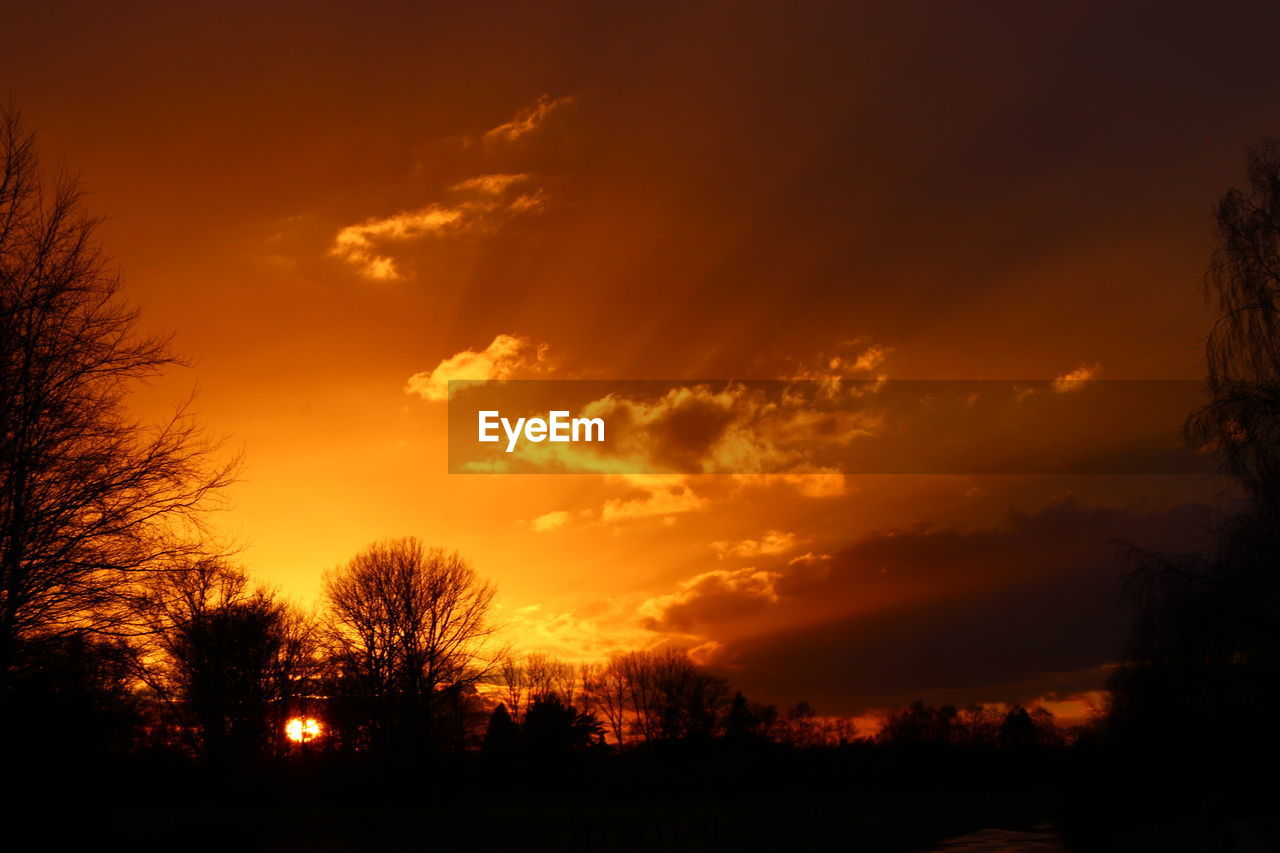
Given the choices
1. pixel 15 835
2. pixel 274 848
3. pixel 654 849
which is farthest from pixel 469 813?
pixel 15 835

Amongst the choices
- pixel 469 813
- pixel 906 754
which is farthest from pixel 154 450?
pixel 906 754

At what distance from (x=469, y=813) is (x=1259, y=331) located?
4771 centimetres

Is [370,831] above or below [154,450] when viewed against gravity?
below

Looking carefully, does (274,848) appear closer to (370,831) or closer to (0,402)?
(370,831)

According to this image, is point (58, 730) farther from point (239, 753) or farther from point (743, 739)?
point (743, 739)

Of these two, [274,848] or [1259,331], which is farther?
[274,848]

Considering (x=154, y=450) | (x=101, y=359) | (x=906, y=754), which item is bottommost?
(x=906, y=754)

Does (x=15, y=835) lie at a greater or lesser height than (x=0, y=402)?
lesser

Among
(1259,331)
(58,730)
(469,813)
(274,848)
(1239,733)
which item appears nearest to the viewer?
(58,730)

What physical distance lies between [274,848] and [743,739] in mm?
96570

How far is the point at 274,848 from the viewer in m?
33.5

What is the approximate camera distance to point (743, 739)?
123m

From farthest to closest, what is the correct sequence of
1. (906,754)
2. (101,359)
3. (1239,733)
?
(906,754) < (1239,733) < (101,359)

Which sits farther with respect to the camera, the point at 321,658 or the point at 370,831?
the point at 321,658
